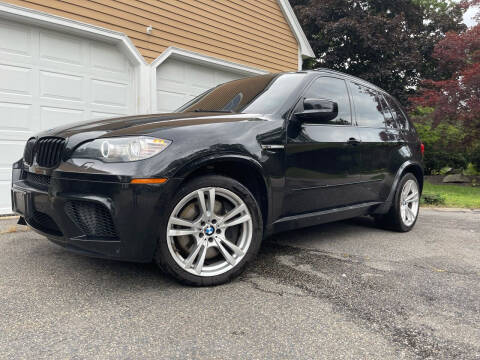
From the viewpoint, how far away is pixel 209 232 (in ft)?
8.06

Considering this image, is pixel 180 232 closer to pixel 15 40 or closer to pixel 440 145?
pixel 15 40

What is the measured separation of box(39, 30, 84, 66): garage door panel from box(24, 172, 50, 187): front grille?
3586mm

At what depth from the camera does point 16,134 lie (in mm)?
5262

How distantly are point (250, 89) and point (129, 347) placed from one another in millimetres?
2315

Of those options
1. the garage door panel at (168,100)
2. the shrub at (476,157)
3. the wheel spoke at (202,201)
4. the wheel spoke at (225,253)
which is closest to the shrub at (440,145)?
the shrub at (476,157)

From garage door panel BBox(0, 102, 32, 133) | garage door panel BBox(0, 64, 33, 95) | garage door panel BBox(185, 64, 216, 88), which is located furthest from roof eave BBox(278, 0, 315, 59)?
garage door panel BBox(0, 102, 32, 133)

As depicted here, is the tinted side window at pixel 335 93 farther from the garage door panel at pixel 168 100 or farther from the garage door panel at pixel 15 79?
the garage door panel at pixel 15 79

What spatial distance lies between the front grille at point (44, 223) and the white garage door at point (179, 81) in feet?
14.5

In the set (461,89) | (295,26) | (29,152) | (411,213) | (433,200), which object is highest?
(295,26)

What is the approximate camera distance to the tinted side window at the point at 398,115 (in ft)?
14.4

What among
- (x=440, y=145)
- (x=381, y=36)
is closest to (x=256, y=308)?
(x=440, y=145)

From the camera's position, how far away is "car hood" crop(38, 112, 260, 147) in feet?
7.59

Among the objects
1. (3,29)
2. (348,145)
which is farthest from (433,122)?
(3,29)

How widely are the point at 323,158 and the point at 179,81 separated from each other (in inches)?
183
